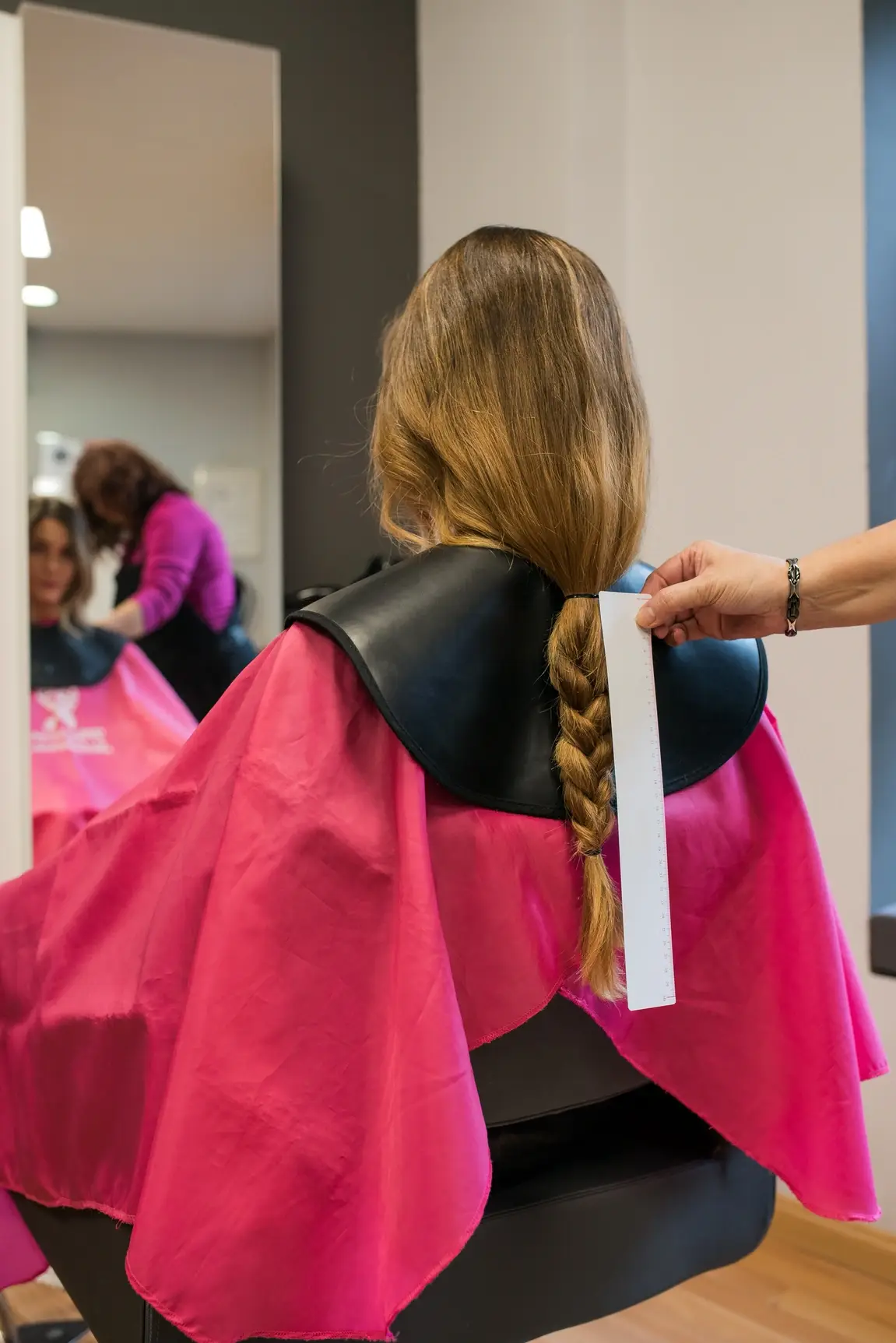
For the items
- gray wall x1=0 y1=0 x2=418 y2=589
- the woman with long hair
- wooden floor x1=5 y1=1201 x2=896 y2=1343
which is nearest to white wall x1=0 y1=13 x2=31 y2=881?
gray wall x1=0 y1=0 x2=418 y2=589

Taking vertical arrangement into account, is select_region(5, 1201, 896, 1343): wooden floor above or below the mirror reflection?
below

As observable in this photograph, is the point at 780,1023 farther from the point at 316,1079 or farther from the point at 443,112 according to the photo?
the point at 443,112

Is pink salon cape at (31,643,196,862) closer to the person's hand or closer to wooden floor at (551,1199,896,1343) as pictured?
wooden floor at (551,1199,896,1343)

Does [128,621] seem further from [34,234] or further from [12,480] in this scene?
[34,234]

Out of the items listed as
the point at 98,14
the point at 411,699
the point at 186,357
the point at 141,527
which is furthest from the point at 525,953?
the point at 98,14

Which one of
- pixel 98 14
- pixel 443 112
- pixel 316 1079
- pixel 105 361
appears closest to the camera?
pixel 316 1079

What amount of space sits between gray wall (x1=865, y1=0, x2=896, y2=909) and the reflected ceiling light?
1541mm

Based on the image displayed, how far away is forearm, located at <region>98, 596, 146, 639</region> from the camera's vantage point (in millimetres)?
2295

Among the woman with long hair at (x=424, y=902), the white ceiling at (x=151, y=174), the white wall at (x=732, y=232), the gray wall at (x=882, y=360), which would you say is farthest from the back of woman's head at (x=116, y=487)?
the gray wall at (x=882, y=360)

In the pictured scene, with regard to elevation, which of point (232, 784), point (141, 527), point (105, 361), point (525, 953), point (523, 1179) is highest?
point (105, 361)

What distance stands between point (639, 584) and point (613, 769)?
204 millimetres

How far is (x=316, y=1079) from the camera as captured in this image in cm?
A: 87

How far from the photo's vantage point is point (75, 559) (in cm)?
224

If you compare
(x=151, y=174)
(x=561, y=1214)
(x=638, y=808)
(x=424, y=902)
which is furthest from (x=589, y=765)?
(x=151, y=174)
